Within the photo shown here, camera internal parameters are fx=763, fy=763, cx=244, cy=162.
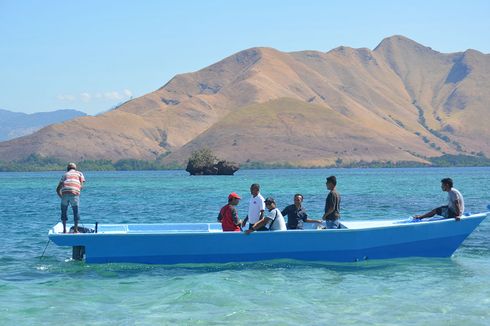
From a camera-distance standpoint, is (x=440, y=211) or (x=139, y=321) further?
(x=440, y=211)

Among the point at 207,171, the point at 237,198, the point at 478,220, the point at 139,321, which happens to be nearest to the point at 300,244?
the point at 237,198

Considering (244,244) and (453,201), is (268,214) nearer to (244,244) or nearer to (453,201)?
(244,244)

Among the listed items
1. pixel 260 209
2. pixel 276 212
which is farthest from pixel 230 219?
pixel 276 212

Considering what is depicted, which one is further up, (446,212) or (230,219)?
(446,212)

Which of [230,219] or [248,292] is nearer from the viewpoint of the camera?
[248,292]

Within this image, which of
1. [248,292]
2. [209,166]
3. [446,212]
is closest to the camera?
[248,292]

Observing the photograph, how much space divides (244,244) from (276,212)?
3.67 feet

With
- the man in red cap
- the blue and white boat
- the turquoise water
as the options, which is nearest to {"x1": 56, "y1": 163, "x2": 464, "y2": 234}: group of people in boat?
the man in red cap

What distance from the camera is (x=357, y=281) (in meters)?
17.5

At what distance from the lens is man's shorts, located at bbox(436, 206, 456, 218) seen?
19.8m

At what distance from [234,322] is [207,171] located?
139 metres

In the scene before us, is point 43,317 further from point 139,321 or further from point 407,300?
point 407,300

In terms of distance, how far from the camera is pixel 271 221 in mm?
18766

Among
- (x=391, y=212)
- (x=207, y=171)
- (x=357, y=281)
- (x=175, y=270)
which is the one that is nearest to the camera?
(x=357, y=281)
